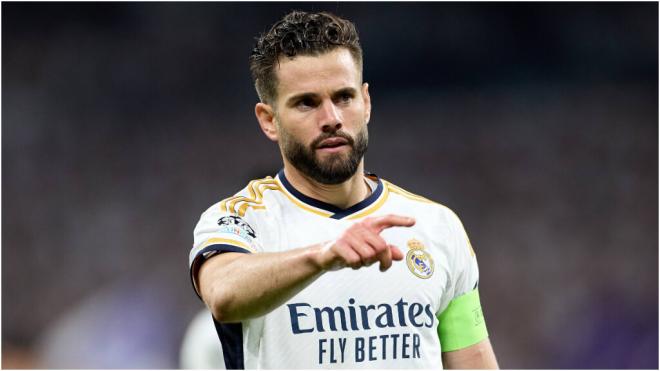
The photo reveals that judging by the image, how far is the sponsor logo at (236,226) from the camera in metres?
2.40

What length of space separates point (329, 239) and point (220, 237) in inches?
Result: 14.8

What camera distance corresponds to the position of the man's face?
252 centimetres

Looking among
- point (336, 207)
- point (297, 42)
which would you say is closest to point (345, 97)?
point (297, 42)

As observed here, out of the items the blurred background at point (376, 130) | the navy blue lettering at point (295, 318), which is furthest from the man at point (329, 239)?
the blurred background at point (376, 130)

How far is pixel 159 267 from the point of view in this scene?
7.30 meters

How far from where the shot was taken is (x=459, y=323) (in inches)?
107

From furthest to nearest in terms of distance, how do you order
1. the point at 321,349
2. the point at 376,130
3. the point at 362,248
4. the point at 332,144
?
1. the point at 376,130
2. the point at 332,144
3. the point at 321,349
4. the point at 362,248

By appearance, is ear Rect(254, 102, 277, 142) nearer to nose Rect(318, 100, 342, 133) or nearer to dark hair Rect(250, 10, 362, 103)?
dark hair Rect(250, 10, 362, 103)

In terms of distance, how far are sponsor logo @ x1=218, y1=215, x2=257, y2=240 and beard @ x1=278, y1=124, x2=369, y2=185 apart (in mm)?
279

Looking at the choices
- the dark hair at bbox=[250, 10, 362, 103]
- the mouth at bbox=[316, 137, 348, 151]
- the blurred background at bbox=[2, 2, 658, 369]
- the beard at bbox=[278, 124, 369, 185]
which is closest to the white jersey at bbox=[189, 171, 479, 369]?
the beard at bbox=[278, 124, 369, 185]

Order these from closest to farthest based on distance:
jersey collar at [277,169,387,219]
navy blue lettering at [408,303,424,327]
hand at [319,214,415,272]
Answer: hand at [319,214,415,272]
navy blue lettering at [408,303,424,327]
jersey collar at [277,169,387,219]

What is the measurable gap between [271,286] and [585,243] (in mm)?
5839

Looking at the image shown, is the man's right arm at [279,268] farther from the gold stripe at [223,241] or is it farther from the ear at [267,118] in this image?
the ear at [267,118]

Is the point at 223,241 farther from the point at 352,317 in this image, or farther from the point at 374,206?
the point at 374,206
